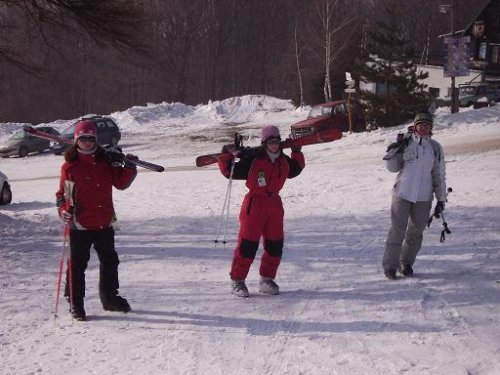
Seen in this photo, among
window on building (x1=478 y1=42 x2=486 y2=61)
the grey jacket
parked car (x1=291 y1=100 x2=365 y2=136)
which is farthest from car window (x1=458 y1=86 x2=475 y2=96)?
the grey jacket

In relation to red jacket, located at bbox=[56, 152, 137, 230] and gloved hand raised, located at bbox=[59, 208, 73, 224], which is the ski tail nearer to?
red jacket, located at bbox=[56, 152, 137, 230]

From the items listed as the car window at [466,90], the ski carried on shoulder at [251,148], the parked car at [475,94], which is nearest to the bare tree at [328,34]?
the car window at [466,90]

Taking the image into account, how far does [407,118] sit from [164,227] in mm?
17143

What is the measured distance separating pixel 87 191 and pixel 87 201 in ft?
0.29

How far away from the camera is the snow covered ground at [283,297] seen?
4.20 m

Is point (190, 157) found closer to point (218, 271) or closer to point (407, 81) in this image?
point (407, 81)

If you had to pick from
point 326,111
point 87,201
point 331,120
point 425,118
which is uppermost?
point 326,111

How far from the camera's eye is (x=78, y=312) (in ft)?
16.4

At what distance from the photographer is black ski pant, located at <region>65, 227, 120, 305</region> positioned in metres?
4.96

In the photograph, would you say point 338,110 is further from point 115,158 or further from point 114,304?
point 114,304

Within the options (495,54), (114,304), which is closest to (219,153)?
(114,304)

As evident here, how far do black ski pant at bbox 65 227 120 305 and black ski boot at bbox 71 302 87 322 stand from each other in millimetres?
36

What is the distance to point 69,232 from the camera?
4926 mm

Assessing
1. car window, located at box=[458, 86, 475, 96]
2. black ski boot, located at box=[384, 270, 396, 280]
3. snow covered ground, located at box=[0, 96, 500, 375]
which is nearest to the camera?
snow covered ground, located at box=[0, 96, 500, 375]
